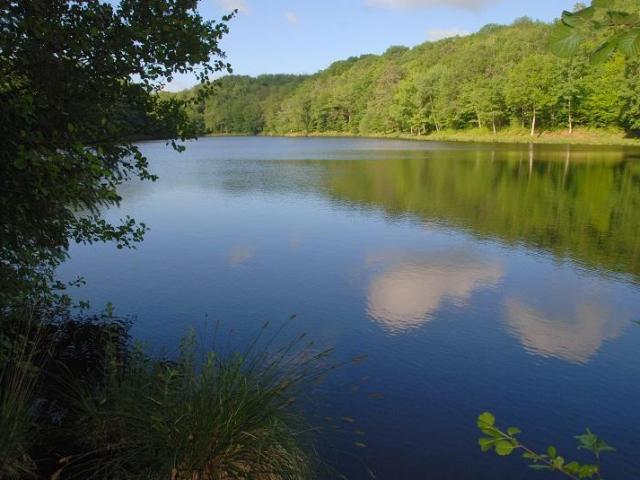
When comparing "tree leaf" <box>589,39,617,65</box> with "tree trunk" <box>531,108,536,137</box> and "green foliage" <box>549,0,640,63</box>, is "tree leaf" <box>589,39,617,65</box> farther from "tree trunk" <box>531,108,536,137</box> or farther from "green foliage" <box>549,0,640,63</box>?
"tree trunk" <box>531,108,536,137</box>

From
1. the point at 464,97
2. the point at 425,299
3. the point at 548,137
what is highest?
the point at 464,97

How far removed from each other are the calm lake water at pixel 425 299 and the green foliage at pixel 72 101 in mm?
3518

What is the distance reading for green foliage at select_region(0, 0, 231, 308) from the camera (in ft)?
18.2

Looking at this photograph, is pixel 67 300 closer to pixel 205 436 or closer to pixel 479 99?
pixel 205 436

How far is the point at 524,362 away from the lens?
9.17 metres

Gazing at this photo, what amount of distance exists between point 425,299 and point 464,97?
82.1 metres

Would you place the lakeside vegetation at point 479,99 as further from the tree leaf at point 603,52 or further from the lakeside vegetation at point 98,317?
the tree leaf at point 603,52

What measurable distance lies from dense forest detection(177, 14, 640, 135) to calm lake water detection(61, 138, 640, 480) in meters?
14.9

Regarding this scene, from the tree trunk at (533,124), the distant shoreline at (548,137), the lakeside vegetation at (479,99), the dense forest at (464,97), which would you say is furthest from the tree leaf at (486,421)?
A: the tree trunk at (533,124)

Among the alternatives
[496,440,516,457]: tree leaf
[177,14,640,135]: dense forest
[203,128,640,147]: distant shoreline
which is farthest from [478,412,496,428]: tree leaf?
[203,128,640,147]: distant shoreline

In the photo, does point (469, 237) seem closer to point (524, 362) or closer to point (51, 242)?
point (524, 362)

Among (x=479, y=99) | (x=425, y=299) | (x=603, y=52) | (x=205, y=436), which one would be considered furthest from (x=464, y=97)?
(x=603, y=52)

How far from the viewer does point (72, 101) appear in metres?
6.37

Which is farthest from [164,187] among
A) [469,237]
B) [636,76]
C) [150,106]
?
[636,76]
